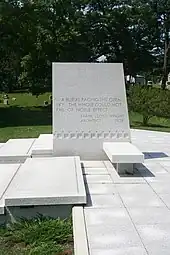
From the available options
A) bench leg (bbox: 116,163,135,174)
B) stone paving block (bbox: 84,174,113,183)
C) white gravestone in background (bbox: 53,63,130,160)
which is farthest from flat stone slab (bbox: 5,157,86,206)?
white gravestone in background (bbox: 53,63,130,160)

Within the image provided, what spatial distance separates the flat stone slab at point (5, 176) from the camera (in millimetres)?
4638

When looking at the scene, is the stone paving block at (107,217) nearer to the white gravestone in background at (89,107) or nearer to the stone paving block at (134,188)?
the stone paving block at (134,188)

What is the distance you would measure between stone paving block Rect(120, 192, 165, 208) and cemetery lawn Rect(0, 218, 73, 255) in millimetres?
787

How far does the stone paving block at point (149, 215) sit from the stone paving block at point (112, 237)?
0.74ft

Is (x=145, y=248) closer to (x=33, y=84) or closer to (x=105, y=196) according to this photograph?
(x=105, y=196)

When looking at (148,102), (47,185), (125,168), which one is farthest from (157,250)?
(148,102)

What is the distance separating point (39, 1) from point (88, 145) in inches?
671

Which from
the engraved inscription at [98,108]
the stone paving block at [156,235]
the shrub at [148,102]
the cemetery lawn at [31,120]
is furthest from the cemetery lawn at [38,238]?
the shrub at [148,102]

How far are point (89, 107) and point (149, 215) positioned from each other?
11.2ft

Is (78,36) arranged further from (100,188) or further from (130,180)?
(100,188)

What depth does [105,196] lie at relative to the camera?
4.91 meters

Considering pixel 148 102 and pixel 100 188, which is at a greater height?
pixel 148 102

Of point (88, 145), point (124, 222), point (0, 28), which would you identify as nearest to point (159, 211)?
point (124, 222)

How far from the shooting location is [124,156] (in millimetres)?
5859
